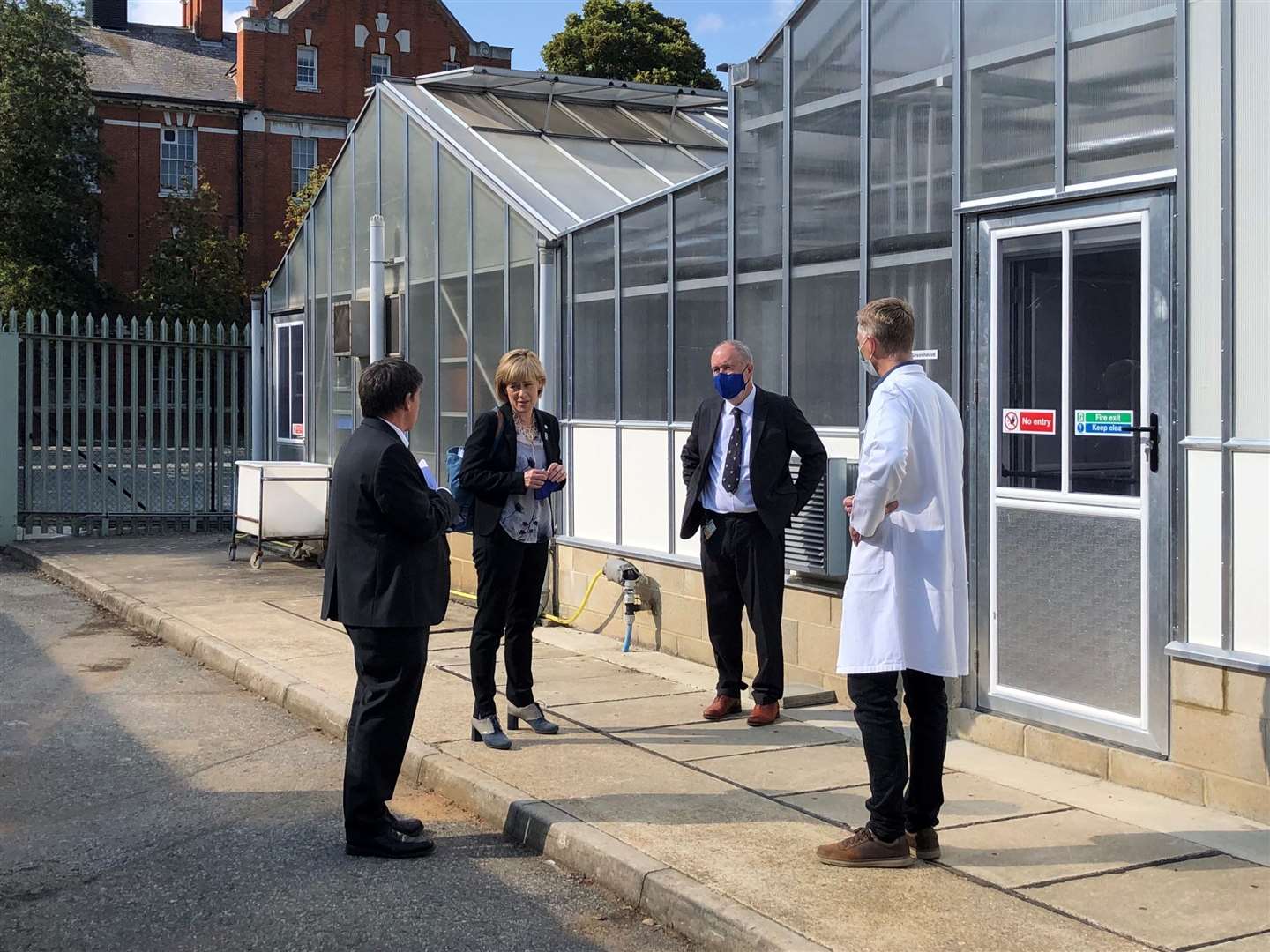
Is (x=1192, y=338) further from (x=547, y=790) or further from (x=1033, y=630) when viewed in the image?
(x=547, y=790)

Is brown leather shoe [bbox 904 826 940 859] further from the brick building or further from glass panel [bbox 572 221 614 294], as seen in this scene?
the brick building

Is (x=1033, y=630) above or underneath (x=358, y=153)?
underneath

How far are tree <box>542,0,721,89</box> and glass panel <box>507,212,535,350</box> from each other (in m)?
29.9

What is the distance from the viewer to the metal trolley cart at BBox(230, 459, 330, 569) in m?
14.9

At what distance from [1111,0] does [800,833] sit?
395cm

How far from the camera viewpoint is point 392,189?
14.6 m

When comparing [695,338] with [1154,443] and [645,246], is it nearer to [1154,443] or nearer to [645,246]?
[645,246]

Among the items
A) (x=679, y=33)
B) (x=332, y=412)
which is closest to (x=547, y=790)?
(x=332, y=412)

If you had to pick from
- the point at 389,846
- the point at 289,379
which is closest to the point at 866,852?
the point at 389,846

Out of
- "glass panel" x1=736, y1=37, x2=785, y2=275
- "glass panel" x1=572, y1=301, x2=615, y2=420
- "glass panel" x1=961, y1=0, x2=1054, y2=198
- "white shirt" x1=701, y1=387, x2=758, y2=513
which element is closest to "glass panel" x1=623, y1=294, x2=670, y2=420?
"glass panel" x1=572, y1=301, x2=615, y2=420

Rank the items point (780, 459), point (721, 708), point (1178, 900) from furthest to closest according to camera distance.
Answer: point (721, 708)
point (780, 459)
point (1178, 900)

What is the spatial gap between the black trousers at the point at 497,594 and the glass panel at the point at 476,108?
751 cm

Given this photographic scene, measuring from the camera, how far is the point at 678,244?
9.80 meters

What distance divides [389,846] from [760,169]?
4983 mm
